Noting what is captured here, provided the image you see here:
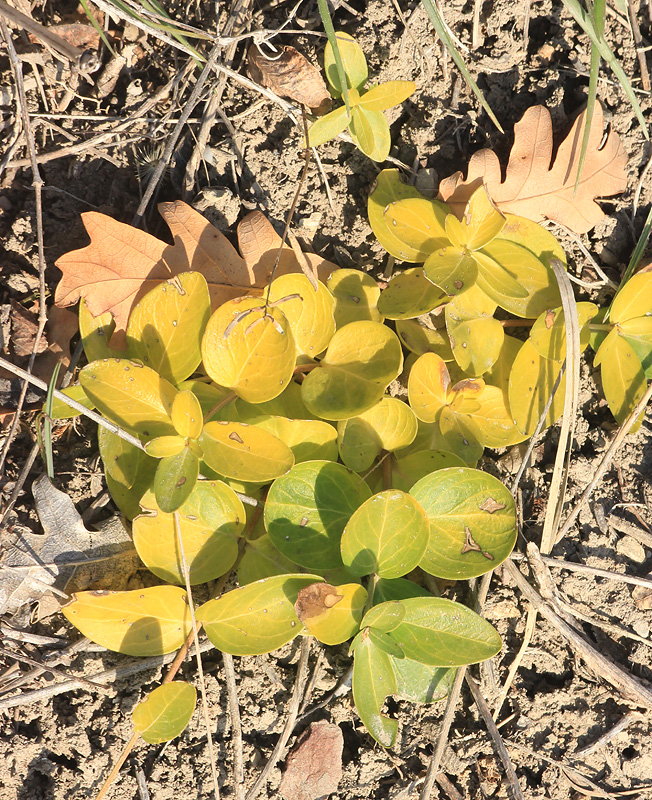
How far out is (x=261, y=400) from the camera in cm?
179

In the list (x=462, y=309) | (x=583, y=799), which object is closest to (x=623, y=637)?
(x=583, y=799)

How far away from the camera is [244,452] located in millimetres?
1680

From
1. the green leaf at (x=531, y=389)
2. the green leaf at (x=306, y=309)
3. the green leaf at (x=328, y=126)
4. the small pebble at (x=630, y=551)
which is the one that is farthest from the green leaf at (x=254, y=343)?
the small pebble at (x=630, y=551)

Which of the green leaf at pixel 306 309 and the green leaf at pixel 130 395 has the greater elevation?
the green leaf at pixel 306 309

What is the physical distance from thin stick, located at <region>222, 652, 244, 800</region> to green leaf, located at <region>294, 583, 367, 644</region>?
341 millimetres

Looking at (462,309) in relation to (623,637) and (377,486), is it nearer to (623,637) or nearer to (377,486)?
(377,486)

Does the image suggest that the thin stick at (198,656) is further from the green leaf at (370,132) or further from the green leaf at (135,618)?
the green leaf at (370,132)

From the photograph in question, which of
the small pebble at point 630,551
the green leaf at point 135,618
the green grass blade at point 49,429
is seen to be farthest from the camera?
the small pebble at point 630,551

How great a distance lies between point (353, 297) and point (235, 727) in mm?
1382

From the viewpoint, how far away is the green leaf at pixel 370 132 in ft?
6.52

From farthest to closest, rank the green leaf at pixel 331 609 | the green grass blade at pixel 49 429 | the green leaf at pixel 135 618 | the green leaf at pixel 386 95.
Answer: the green leaf at pixel 386 95
the green grass blade at pixel 49 429
the green leaf at pixel 135 618
the green leaf at pixel 331 609

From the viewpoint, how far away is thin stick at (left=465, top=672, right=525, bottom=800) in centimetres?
183

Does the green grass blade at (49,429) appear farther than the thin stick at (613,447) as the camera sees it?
No

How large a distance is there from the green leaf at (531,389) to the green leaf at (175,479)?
102 centimetres
